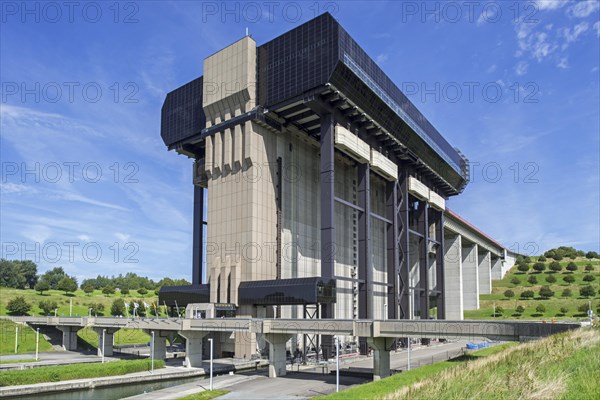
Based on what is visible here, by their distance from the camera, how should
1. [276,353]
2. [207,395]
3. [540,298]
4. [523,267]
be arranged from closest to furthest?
[207,395], [276,353], [540,298], [523,267]

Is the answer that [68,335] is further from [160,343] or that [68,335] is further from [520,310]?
[520,310]

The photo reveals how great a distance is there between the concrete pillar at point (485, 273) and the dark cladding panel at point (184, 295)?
10371 centimetres

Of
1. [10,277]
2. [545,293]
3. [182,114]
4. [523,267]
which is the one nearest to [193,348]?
[182,114]

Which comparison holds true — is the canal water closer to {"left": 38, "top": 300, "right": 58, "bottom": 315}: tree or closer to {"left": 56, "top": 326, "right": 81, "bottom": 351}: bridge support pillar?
{"left": 56, "top": 326, "right": 81, "bottom": 351}: bridge support pillar

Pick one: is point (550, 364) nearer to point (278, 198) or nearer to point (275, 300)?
point (275, 300)

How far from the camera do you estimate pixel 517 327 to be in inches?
1651

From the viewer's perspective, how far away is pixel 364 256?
79.9m

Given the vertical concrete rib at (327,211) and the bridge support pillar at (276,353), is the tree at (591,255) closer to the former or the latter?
the vertical concrete rib at (327,211)

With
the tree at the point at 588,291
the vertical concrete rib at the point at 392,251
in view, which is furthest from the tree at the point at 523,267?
the vertical concrete rib at the point at 392,251

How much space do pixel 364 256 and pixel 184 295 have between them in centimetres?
3009

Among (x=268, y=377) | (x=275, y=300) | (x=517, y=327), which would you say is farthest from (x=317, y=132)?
(x=517, y=327)

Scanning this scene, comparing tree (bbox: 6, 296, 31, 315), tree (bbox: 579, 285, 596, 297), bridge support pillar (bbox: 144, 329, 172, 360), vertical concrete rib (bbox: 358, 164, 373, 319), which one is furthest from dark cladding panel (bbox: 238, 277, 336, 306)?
tree (bbox: 579, 285, 596, 297)

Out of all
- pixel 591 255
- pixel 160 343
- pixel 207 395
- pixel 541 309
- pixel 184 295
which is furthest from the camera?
pixel 591 255

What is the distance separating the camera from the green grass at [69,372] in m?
48.5
